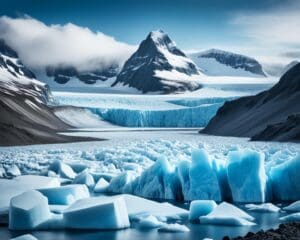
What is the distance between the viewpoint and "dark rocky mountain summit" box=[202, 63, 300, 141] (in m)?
48.0

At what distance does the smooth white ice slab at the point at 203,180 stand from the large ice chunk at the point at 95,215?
440cm

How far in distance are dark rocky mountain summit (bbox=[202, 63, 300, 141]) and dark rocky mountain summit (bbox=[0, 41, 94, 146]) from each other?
17.2 metres

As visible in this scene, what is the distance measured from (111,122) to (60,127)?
17774 mm

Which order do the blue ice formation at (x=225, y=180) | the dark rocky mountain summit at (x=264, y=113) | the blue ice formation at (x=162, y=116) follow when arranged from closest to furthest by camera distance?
1. the blue ice formation at (x=225, y=180)
2. the dark rocky mountain summit at (x=264, y=113)
3. the blue ice formation at (x=162, y=116)

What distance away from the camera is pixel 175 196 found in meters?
16.1

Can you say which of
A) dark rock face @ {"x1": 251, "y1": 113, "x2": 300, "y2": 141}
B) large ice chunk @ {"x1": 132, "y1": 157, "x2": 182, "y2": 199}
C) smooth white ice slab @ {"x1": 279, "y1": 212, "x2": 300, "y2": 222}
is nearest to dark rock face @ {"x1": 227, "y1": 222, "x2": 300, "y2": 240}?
smooth white ice slab @ {"x1": 279, "y1": 212, "x2": 300, "y2": 222}

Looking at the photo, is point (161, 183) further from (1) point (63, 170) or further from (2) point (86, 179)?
(1) point (63, 170)

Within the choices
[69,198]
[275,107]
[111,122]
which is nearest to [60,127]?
[111,122]

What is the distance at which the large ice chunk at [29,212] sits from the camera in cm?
1134

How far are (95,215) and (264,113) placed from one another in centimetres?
5061

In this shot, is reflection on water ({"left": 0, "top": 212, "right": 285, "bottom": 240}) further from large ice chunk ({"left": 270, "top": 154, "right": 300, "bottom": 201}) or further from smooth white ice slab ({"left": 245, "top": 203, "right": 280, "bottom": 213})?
large ice chunk ({"left": 270, "top": 154, "right": 300, "bottom": 201})

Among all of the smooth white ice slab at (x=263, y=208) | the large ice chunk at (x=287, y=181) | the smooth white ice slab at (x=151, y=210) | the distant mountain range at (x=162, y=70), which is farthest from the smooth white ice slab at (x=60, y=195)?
the distant mountain range at (x=162, y=70)

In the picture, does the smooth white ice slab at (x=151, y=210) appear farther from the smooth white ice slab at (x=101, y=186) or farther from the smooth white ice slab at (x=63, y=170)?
the smooth white ice slab at (x=63, y=170)

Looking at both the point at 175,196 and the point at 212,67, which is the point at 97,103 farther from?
the point at 212,67
